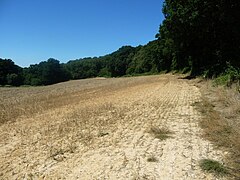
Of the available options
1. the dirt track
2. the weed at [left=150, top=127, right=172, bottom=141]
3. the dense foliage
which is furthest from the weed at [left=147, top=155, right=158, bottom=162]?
the dense foliage

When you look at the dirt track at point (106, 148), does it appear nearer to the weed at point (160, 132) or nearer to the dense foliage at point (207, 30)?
the weed at point (160, 132)

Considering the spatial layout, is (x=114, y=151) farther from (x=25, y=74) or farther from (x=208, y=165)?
(x=25, y=74)

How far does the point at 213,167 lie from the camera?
6.83 meters

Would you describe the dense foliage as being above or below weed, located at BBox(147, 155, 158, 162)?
above

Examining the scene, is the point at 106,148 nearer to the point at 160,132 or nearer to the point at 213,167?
the point at 160,132

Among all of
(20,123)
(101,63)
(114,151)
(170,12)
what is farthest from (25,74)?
(114,151)

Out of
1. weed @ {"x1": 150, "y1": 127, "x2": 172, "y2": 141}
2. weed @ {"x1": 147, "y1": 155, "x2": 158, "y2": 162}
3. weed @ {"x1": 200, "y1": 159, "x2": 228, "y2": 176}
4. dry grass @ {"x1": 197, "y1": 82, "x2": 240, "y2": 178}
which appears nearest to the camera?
weed @ {"x1": 200, "y1": 159, "x2": 228, "y2": 176}

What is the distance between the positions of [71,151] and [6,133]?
16.5 feet

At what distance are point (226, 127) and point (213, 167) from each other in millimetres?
3697

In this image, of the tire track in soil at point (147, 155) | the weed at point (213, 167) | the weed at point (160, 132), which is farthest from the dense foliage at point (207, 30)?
the weed at point (213, 167)

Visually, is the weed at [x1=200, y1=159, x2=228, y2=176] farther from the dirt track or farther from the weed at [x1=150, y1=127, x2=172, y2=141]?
the weed at [x1=150, y1=127, x2=172, y2=141]

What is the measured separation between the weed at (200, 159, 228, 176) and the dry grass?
0.59 ft

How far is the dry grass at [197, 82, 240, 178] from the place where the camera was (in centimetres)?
739

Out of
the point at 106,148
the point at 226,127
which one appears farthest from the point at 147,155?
the point at 226,127
